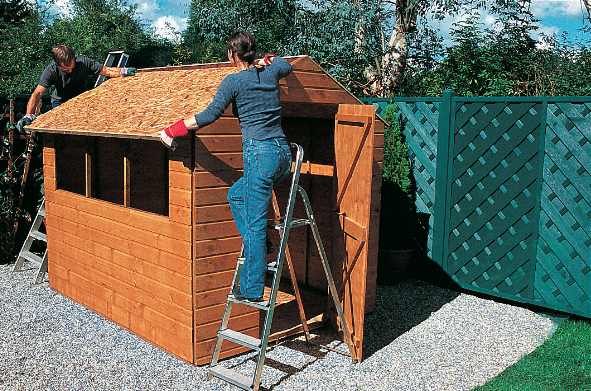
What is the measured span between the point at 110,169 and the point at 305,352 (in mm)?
3162

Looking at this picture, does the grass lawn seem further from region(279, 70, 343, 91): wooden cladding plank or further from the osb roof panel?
the osb roof panel

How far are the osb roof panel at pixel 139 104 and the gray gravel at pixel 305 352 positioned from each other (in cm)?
191

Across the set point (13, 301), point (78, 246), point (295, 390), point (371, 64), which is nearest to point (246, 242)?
point (295, 390)

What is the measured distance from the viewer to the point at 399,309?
20.5ft

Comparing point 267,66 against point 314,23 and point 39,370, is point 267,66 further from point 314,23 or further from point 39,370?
point 314,23

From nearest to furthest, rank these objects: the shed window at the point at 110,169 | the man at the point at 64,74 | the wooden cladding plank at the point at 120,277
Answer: the wooden cladding plank at the point at 120,277
the shed window at the point at 110,169
the man at the point at 64,74

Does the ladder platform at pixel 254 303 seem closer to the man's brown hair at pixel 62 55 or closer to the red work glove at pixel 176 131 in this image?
the red work glove at pixel 176 131

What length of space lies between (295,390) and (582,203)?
3610 millimetres

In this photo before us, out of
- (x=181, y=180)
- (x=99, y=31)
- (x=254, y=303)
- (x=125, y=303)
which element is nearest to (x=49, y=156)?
(x=125, y=303)

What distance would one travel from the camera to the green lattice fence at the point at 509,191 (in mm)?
5785

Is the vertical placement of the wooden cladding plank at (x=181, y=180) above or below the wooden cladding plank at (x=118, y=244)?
above

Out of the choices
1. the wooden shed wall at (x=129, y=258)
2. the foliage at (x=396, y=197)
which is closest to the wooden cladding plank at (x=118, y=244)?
the wooden shed wall at (x=129, y=258)

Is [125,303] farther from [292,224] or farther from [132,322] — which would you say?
[292,224]

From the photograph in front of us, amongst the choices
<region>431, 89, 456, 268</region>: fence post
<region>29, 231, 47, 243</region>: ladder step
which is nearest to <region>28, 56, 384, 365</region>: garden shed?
<region>29, 231, 47, 243</region>: ladder step
